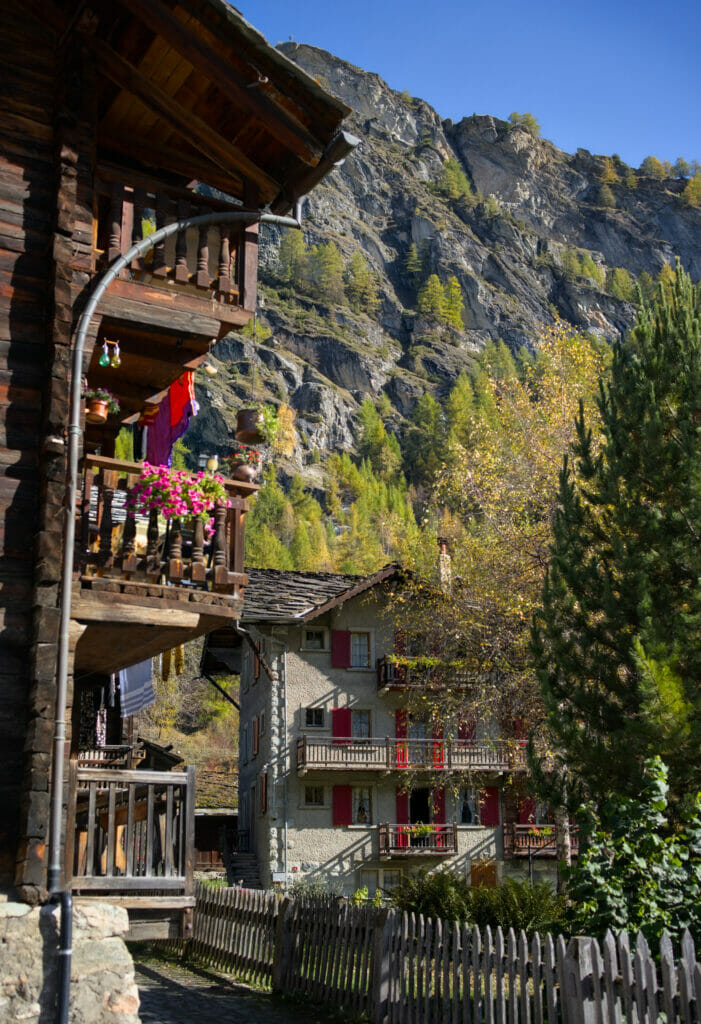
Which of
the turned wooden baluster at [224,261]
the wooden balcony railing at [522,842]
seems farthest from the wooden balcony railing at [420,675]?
the turned wooden baluster at [224,261]

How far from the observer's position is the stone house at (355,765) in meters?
35.2

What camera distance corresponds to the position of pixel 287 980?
15.0 metres

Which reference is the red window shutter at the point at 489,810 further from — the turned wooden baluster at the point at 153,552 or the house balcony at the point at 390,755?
the turned wooden baluster at the point at 153,552

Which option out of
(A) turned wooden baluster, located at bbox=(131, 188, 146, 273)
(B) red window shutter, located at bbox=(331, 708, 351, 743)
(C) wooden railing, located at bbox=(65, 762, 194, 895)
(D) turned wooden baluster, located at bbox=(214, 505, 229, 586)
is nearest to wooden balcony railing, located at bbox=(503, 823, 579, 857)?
(B) red window shutter, located at bbox=(331, 708, 351, 743)

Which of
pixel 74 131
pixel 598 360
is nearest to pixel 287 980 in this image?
pixel 74 131

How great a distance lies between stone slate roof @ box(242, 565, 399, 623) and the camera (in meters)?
34.4

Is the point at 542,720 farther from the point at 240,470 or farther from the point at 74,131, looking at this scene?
the point at 74,131

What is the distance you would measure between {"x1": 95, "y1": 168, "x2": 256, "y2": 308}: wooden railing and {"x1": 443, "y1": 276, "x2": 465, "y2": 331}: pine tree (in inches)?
7256

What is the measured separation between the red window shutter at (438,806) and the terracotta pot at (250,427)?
28359 millimetres

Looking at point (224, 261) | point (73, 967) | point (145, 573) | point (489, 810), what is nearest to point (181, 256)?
point (224, 261)

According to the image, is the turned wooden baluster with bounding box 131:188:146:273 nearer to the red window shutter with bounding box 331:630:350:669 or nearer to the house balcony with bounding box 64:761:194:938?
the house balcony with bounding box 64:761:194:938

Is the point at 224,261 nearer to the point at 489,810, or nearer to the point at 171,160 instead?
the point at 171,160

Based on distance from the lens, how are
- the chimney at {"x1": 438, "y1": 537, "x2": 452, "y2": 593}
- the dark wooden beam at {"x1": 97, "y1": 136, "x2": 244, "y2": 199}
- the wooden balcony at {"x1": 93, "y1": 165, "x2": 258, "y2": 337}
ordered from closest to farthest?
1. the wooden balcony at {"x1": 93, "y1": 165, "x2": 258, "y2": 337}
2. the dark wooden beam at {"x1": 97, "y1": 136, "x2": 244, "y2": 199}
3. the chimney at {"x1": 438, "y1": 537, "x2": 452, "y2": 593}

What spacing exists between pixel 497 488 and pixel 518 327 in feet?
584
